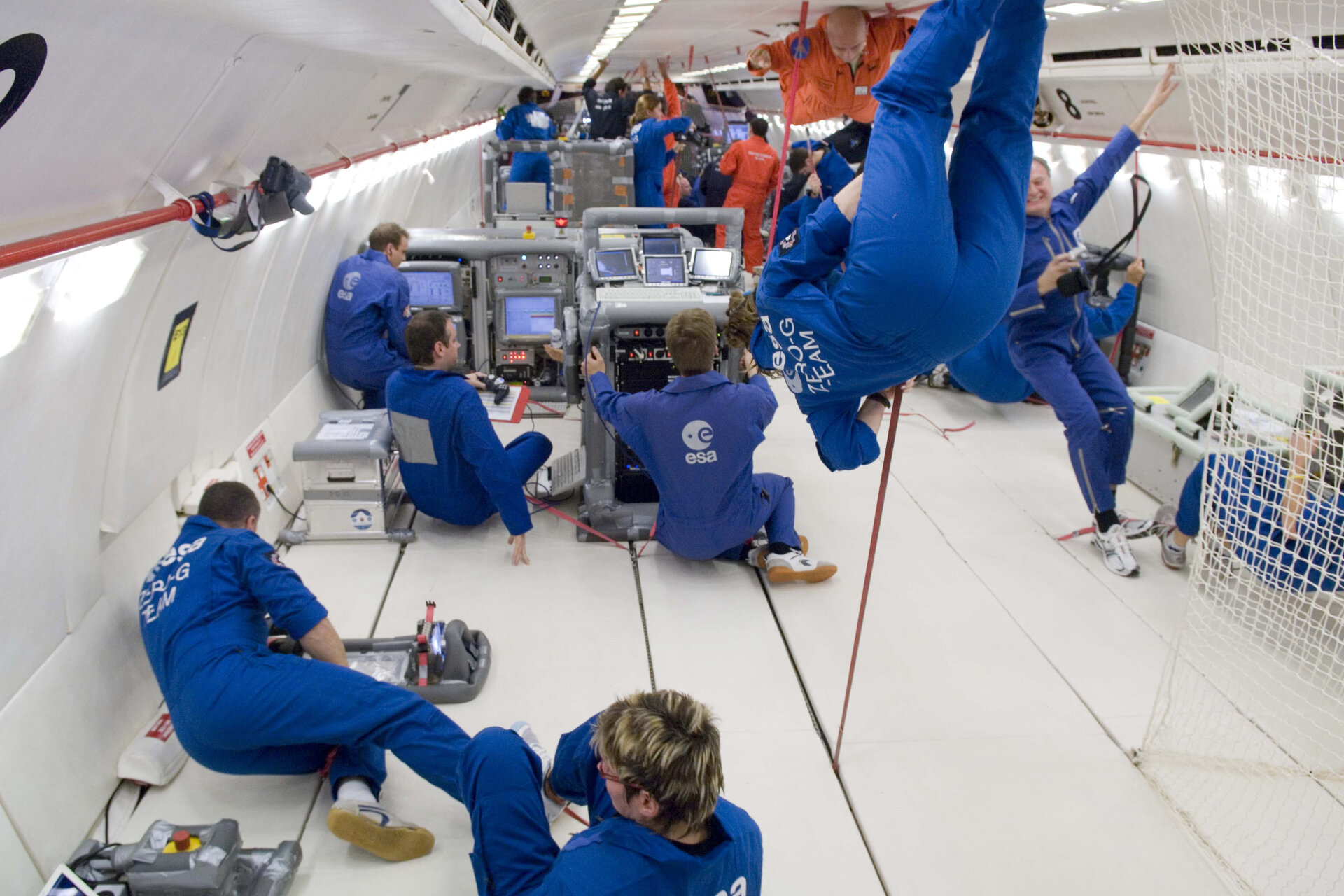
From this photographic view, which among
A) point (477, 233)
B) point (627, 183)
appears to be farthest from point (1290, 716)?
point (627, 183)

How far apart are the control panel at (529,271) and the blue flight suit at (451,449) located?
100 inches

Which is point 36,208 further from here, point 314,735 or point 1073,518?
point 1073,518

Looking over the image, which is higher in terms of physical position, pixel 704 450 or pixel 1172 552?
pixel 704 450

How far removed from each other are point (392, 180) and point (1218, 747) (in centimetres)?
785

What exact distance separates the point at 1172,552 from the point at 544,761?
4.12m

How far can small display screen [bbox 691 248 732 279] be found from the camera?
6172 mm

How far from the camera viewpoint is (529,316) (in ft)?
25.1

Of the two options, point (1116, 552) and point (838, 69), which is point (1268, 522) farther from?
point (838, 69)

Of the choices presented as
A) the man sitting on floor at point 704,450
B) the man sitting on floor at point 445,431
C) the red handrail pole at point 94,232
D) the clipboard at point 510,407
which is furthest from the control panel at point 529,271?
the red handrail pole at point 94,232

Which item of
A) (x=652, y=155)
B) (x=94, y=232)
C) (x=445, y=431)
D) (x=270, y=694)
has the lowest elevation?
(x=270, y=694)

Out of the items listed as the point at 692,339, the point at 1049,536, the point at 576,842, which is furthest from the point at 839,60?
the point at 576,842

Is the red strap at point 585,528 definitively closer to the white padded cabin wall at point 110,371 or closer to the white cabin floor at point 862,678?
the white cabin floor at point 862,678

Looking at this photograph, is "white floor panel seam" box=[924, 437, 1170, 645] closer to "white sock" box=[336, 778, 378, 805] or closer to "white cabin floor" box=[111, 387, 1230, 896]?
"white cabin floor" box=[111, 387, 1230, 896]

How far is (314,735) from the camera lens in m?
3.22
